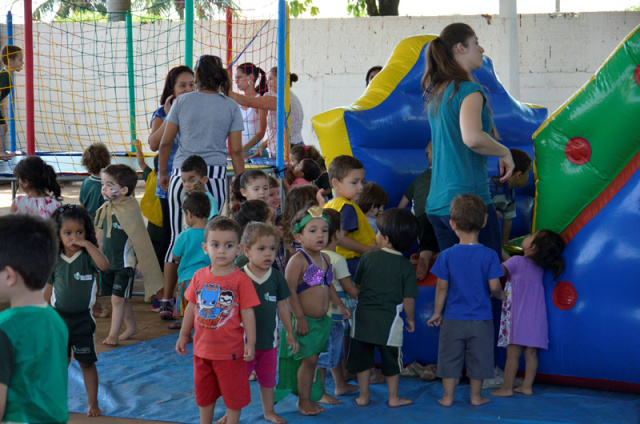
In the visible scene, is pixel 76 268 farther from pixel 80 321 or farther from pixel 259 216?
pixel 259 216

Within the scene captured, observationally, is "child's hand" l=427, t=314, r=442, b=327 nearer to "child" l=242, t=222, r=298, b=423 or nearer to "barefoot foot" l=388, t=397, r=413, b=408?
"barefoot foot" l=388, t=397, r=413, b=408

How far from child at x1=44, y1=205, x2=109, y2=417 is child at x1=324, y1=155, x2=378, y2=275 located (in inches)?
45.9

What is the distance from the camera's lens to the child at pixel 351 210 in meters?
3.95

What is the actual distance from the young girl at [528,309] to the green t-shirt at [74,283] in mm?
1938

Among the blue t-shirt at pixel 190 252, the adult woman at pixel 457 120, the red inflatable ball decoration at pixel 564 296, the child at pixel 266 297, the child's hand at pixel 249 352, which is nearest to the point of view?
the child's hand at pixel 249 352

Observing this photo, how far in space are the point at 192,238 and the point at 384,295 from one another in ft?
4.30

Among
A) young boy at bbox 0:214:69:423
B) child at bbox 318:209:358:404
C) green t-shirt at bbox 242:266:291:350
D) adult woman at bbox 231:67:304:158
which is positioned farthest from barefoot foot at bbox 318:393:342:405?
adult woman at bbox 231:67:304:158

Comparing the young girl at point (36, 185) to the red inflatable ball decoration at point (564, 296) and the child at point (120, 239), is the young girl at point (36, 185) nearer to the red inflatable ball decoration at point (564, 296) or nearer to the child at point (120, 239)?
the child at point (120, 239)

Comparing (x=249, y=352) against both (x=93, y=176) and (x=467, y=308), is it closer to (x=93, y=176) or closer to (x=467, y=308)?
(x=467, y=308)

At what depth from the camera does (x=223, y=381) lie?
3150 millimetres

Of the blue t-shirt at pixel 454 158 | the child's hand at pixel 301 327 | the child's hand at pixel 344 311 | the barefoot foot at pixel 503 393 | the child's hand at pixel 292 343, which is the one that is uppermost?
the blue t-shirt at pixel 454 158

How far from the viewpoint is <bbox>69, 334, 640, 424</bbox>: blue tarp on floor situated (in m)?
3.51

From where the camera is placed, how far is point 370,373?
3.84m

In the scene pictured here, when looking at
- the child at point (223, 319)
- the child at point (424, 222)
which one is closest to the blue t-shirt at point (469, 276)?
the child at point (424, 222)
